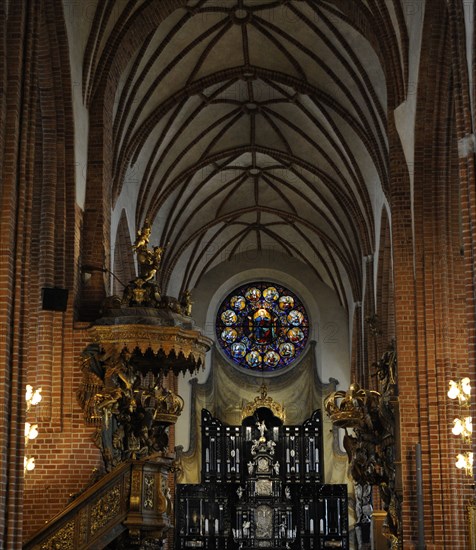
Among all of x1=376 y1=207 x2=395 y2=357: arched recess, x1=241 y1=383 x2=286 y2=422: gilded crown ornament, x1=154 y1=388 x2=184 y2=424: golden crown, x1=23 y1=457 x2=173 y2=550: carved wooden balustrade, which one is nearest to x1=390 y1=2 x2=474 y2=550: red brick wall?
x1=154 y1=388 x2=184 y2=424: golden crown

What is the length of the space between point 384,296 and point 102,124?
8.48 metres

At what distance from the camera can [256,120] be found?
2734 cm

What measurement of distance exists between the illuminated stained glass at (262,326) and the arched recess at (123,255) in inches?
374

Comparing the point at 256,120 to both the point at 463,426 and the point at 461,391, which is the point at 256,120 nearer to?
the point at 461,391

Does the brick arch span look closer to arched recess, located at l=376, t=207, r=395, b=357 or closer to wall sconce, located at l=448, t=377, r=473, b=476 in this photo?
wall sconce, located at l=448, t=377, r=473, b=476

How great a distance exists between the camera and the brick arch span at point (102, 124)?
61.0ft

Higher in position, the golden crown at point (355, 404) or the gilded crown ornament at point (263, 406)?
the gilded crown ornament at point (263, 406)

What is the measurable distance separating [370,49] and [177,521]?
15.3 meters

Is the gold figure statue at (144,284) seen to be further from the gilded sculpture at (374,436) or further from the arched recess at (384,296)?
the arched recess at (384,296)

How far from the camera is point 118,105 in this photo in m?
21.8

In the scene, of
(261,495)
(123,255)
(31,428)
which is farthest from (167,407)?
(261,495)

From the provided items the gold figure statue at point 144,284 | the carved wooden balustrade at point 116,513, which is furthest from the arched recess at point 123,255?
the carved wooden balustrade at point 116,513

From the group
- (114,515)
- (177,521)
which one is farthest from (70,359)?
(177,521)

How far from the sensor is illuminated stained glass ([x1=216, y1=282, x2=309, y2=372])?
3438 cm
